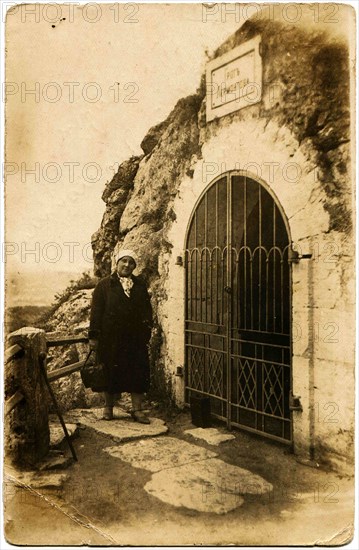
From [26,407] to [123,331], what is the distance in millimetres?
930

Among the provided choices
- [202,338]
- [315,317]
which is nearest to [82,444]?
[202,338]

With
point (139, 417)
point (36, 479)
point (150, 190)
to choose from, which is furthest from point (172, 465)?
point (150, 190)

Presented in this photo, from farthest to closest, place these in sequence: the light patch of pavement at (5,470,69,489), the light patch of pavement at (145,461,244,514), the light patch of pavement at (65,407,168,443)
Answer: the light patch of pavement at (65,407,168,443) → the light patch of pavement at (5,470,69,489) → the light patch of pavement at (145,461,244,514)

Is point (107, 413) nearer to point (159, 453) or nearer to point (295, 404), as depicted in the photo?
point (159, 453)

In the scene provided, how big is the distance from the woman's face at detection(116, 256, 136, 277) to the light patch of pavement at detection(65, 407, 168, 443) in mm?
1110

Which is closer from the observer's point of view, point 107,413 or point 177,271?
point 107,413

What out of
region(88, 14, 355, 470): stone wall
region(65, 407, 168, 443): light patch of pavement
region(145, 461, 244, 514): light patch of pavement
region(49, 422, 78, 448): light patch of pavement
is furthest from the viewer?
region(65, 407, 168, 443): light patch of pavement

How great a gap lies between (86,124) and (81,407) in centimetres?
224

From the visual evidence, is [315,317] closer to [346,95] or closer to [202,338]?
[202,338]

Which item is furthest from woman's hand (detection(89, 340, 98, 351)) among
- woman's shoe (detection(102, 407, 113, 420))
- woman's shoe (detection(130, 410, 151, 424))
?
woman's shoe (detection(130, 410, 151, 424))

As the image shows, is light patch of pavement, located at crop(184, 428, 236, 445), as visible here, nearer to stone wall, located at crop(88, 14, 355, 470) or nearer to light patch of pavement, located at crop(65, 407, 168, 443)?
light patch of pavement, located at crop(65, 407, 168, 443)

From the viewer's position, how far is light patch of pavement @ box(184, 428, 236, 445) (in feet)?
14.0

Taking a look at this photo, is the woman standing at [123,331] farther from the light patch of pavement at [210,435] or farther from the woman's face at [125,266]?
the light patch of pavement at [210,435]

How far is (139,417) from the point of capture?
174 inches
